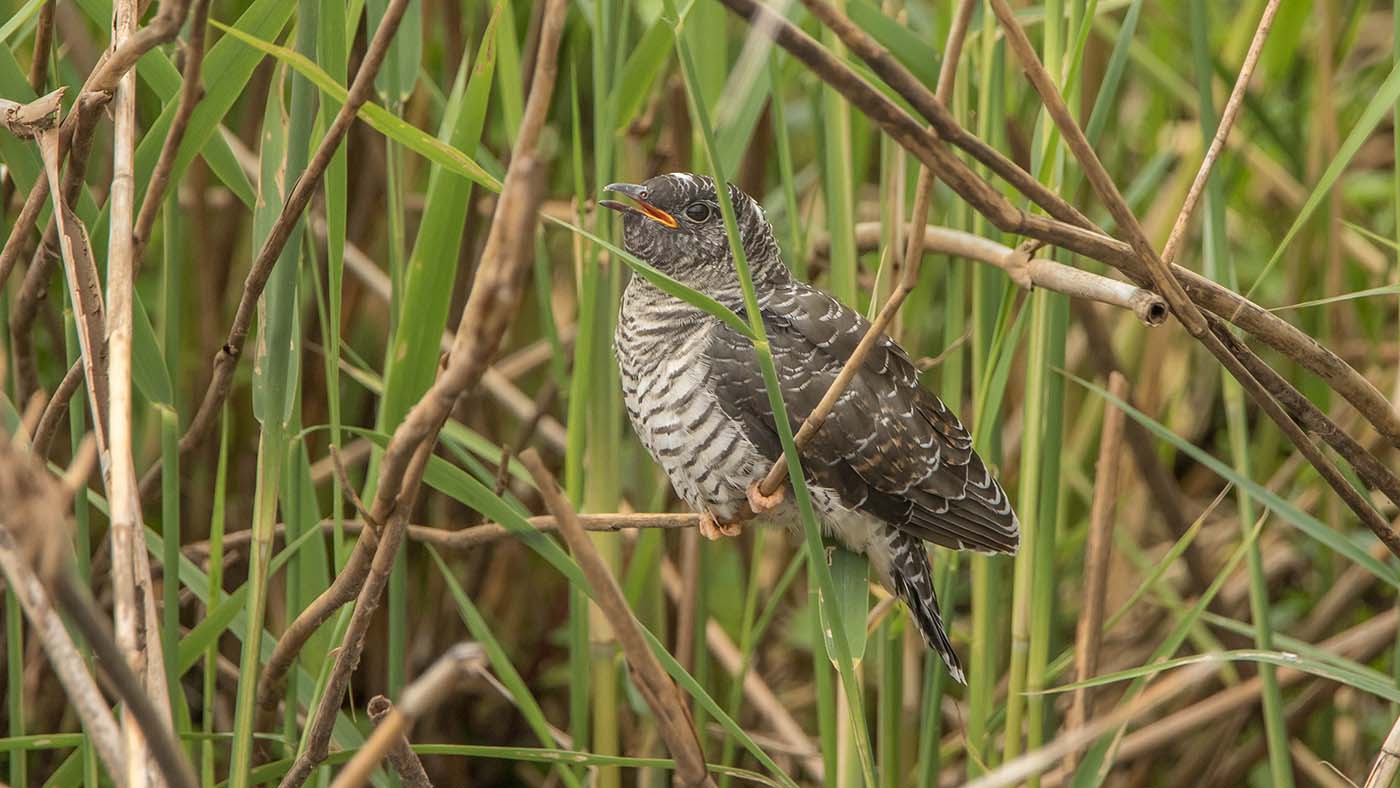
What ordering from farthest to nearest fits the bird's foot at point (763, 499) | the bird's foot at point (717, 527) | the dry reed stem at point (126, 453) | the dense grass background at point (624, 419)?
the bird's foot at point (717, 527) < the bird's foot at point (763, 499) < the dense grass background at point (624, 419) < the dry reed stem at point (126, 453)

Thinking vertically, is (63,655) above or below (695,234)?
below

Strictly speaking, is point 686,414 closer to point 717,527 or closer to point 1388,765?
point 717,527

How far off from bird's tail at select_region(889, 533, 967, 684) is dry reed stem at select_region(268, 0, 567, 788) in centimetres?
72

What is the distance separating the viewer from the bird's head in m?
1.67

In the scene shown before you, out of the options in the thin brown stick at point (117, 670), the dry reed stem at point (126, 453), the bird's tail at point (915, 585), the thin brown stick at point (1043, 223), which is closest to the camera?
the thin brown stick at point (117, 670)

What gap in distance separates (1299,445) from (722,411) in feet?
2.16

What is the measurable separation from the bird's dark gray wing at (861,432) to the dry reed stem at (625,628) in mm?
675

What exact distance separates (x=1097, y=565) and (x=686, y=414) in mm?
519

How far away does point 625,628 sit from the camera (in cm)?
87

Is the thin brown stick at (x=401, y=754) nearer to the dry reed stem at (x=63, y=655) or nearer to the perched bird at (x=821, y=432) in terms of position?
the dry reed stem at (x=63, y=655)

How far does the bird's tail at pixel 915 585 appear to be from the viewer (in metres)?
1.59

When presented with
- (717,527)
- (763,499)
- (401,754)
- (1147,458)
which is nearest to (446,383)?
(401,754)

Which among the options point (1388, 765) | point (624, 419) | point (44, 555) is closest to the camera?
point (44, 555)

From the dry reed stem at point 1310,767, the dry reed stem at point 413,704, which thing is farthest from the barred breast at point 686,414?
the dry reed stem at point 1310,767
